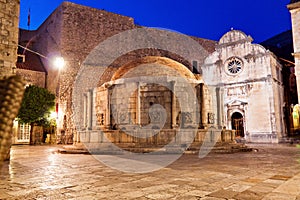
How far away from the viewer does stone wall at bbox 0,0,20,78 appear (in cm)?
846

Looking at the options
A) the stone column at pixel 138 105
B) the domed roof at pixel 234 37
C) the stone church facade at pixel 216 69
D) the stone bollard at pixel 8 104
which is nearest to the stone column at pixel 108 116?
the stone column at pixel 138 105

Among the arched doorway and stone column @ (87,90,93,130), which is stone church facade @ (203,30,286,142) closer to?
the arched doorway

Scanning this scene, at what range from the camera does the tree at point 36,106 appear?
21.0 meters

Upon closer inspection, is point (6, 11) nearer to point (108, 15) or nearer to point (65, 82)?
point (65, 82)

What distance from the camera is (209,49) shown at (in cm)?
3784

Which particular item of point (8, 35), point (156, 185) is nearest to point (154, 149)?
point (156, 185)

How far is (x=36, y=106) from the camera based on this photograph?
21500mm

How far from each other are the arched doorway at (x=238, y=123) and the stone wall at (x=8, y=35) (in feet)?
71.9

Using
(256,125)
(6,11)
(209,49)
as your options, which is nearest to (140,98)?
(6,11)

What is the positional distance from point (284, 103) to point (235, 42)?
8031 mm

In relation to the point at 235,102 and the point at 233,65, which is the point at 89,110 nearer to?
the point at 235,102

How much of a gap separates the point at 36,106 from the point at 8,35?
45.8ft

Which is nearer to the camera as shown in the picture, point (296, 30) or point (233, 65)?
point (296, 30)

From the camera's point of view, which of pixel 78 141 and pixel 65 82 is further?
pixel 65 82
